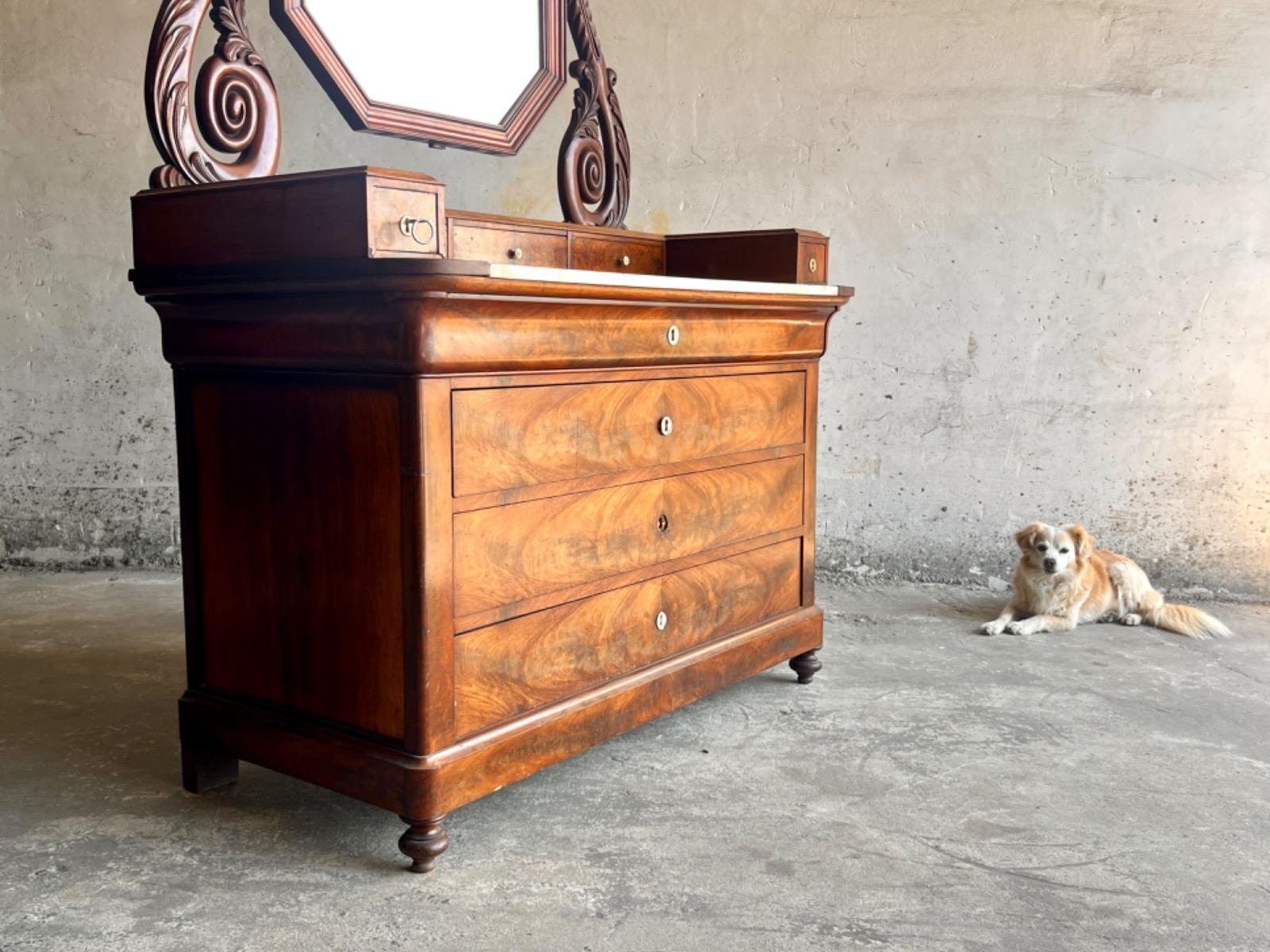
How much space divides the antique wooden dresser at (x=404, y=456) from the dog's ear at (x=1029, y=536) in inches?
61.1

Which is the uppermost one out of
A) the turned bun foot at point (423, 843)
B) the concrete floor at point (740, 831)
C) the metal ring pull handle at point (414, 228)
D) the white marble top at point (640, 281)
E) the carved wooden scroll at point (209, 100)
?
the carved wooden scroll at point (209, 100)

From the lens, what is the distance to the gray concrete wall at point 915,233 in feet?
14.1

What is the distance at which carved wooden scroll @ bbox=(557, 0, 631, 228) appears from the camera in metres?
3.22

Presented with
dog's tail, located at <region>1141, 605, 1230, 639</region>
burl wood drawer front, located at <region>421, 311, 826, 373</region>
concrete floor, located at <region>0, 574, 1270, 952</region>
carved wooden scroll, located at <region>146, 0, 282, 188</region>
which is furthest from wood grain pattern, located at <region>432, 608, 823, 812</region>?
dog's tail, located at <region>1141, 605, 1230, 639</region>

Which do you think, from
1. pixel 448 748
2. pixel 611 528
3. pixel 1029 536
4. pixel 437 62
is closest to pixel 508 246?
pixel 437 62

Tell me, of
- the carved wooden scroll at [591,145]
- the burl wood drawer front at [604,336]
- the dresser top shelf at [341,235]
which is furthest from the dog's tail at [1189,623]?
the carved wooden scroll at [591,145]

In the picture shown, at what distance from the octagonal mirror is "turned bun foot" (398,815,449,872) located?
62.8 inches

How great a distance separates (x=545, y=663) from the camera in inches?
97.0

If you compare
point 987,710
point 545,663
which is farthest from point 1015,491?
point 545,663

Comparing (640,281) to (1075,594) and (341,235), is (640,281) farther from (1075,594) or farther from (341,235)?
(1075,594)

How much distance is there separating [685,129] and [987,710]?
2.59 meters

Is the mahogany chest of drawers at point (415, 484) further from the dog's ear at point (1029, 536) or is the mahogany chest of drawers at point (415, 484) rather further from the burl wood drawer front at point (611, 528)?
the dog's ear at point (1029, 536)

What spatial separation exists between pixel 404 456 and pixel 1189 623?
9.78 feet

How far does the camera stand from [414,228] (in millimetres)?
2053
